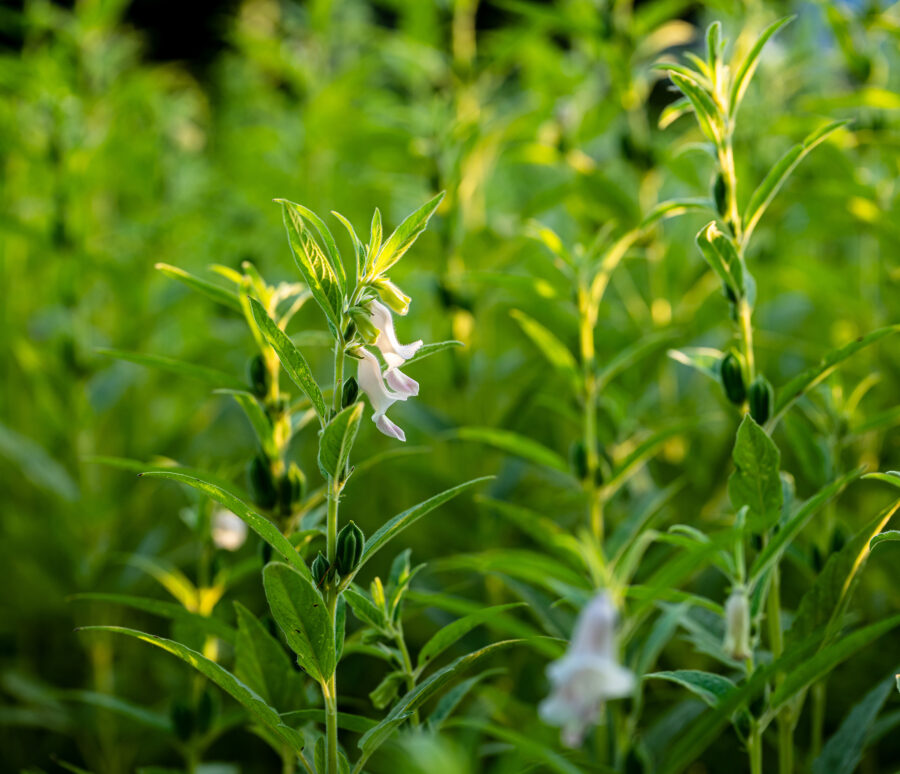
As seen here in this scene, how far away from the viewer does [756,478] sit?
0.86 m

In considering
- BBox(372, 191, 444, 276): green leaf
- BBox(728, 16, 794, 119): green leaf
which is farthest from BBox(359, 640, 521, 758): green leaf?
BBox(728, 16, 794, 119): green leaf

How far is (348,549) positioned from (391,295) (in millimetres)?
222

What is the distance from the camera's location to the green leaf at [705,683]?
0.81 metres

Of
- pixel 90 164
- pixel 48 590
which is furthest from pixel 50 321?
pixel 48 590

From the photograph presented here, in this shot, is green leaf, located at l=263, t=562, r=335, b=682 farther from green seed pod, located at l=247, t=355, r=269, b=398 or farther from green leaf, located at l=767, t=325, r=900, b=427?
green leaf, located at l=767, t=325, r=900, b=427

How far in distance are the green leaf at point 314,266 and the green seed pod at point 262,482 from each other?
252 millimetres

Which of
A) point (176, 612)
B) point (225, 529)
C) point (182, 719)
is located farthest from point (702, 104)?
point (182, 719)

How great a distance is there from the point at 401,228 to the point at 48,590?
1.46 meters

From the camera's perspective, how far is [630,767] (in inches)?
38.0

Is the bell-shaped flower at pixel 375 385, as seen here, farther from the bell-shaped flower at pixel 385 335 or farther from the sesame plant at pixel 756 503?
the sesame plant at pixel 756 503

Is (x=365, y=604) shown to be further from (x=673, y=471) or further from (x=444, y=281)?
(x=673, y=471)

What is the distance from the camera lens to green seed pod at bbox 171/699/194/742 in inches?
43.3

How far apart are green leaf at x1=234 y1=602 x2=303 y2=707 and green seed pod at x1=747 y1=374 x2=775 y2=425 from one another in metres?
0.54

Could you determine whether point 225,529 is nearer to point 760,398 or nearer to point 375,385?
point 375,385
